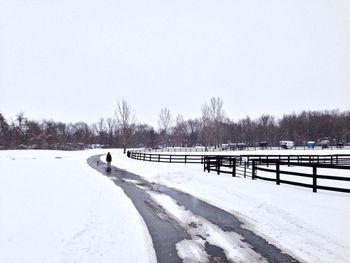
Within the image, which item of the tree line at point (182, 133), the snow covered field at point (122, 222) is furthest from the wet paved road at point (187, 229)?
the tree line at point (182, 133)

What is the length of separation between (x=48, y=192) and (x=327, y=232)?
11512 millimetres

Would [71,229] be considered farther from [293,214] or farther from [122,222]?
[293,214]

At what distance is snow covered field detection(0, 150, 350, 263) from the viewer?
257 inches

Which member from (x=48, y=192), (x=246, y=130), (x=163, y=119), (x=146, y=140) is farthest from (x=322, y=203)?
(x=146, y=140)

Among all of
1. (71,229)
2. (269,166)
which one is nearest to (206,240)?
(71,229)

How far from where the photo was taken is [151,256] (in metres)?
6.36

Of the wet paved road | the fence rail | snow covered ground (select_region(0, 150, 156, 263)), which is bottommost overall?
the wet paved road

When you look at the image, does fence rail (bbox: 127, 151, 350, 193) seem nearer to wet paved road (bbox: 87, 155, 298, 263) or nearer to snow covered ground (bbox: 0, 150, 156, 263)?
wet paved road (bbox: 87, 155, 298, 263)

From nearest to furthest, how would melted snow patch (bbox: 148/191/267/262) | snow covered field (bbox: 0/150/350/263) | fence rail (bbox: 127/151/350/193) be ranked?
melted snow patch (bbox: 148/191/267/262), snow covered field (bbox: 0/150/350/263), fence rail (bbox: 127/151/350/193)

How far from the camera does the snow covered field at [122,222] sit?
21.5ft

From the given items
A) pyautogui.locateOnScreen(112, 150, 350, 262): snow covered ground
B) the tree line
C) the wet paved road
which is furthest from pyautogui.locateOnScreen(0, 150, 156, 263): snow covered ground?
the tree line

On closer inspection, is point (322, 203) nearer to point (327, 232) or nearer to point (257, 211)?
point (257, 211)

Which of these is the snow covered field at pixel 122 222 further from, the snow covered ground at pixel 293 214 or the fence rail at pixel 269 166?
the fence rail at pixel 269 166

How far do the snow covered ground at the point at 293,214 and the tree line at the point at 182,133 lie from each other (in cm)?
6117
